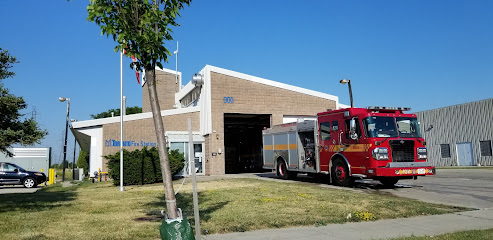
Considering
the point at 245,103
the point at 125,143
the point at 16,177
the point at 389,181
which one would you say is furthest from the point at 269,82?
the point at 16,177

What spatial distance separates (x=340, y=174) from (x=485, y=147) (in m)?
24.8

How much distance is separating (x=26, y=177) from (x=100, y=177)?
5.02 m

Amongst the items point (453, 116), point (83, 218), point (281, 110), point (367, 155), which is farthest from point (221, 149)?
point (453, 116)

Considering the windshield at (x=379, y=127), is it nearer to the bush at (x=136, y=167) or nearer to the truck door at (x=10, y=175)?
the bush at (x=136, y=167)

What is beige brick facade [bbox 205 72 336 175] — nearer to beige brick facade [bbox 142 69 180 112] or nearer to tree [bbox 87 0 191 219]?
beige brick facade [bbox 142 69 180 112]

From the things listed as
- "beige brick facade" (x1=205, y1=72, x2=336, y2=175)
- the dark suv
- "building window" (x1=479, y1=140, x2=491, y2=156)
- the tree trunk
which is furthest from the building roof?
the tree trunk

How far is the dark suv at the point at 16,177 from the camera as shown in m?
25.0

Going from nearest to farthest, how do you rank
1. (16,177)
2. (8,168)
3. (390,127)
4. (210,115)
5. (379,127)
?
(379,127)
(390,127)
(16,177)
(8,168)
(210,115)

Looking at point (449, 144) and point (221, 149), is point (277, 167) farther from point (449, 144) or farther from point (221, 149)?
point (449, 144)

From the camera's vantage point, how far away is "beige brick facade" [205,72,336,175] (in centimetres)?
2695

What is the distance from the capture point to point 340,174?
16031mm

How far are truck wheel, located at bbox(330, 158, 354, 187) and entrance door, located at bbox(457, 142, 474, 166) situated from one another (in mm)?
25171

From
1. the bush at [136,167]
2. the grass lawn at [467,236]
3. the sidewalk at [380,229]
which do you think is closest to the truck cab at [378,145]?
the sidewalk at [380,229]

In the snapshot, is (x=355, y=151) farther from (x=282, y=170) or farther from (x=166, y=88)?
(x=166, y=88)
